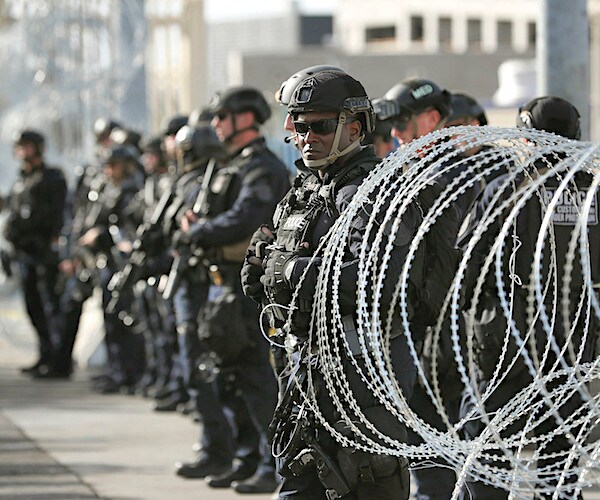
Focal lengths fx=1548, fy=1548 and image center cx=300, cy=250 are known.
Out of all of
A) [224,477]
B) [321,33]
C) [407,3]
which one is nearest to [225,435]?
[224,477]

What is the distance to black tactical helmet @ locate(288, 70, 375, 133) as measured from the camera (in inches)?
204

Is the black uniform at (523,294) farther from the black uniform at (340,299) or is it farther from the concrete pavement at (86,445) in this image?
the concrete pavement at (86,445)

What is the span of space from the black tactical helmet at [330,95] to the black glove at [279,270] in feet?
1.62

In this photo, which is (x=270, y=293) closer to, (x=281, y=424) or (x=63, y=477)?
(x=281, y=424)

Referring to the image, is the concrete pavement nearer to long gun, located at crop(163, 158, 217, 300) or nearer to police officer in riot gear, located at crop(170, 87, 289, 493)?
police officer in riot gear, located at crop(170, 87, 289, 493)

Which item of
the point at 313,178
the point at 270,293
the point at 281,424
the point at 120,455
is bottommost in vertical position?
the point at 120,455

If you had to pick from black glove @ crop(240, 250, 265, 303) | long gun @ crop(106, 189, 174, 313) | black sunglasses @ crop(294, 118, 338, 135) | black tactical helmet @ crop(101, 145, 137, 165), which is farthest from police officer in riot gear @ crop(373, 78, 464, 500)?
black tactical helmet @ crop(101, 145, 137, 165)

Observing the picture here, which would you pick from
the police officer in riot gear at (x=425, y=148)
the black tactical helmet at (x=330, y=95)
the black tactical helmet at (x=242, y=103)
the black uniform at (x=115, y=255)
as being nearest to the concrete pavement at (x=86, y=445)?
the black uniform at (x=115, y=255)

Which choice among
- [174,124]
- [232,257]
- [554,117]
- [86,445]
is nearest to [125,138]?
[174,124]

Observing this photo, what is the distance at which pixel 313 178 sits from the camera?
5.38m

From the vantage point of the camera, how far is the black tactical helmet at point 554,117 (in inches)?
246

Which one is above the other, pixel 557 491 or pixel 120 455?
pixel 557 491

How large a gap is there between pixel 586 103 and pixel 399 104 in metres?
1.56

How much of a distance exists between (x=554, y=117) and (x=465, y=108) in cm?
135
